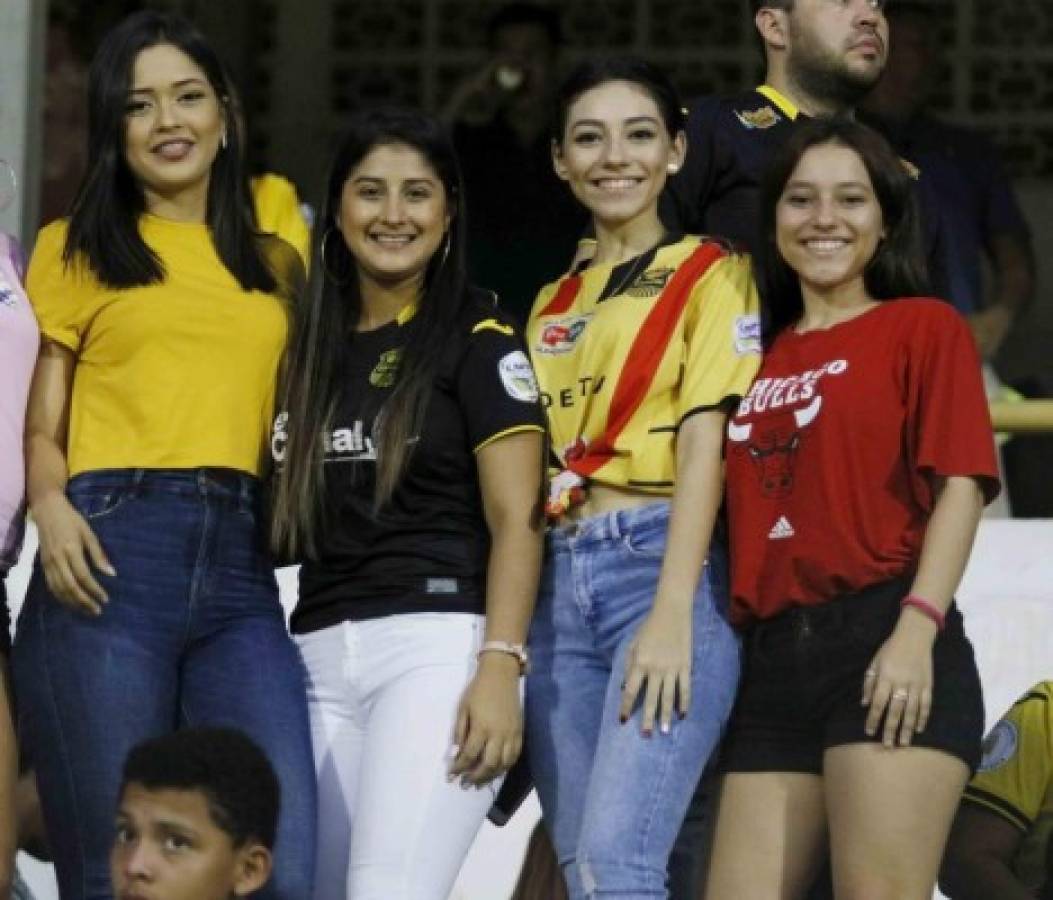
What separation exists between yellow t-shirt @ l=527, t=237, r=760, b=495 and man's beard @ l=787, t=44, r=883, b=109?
587mm

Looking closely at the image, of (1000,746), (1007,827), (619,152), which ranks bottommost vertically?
(1007,827)

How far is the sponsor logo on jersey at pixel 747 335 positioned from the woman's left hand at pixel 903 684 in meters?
0.61

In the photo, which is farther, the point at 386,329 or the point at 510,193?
the point at 510,193

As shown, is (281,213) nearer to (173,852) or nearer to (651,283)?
Answer: (651,283)

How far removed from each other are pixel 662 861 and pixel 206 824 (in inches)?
29.7

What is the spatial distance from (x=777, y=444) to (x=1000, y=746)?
1.17 metres

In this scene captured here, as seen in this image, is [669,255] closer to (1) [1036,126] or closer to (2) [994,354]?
(2) [994,354]

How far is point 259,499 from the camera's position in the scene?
19.5 feet

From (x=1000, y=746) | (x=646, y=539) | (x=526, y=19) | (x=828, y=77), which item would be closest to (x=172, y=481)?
(x=646, y=539)

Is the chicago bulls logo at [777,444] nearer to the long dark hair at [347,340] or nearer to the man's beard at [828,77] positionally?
the long dark hair at [347,340]

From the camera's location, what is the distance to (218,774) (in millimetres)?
5477

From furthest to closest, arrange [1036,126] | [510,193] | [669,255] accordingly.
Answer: [1036,126]
[510,193]
[669,255]

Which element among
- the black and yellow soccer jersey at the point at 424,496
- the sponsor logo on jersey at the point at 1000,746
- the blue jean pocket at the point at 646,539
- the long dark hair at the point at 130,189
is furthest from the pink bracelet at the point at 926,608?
the long dark hair at the point at 130,189

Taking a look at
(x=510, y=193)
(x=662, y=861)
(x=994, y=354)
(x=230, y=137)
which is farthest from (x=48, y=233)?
(x=994, y=354)
